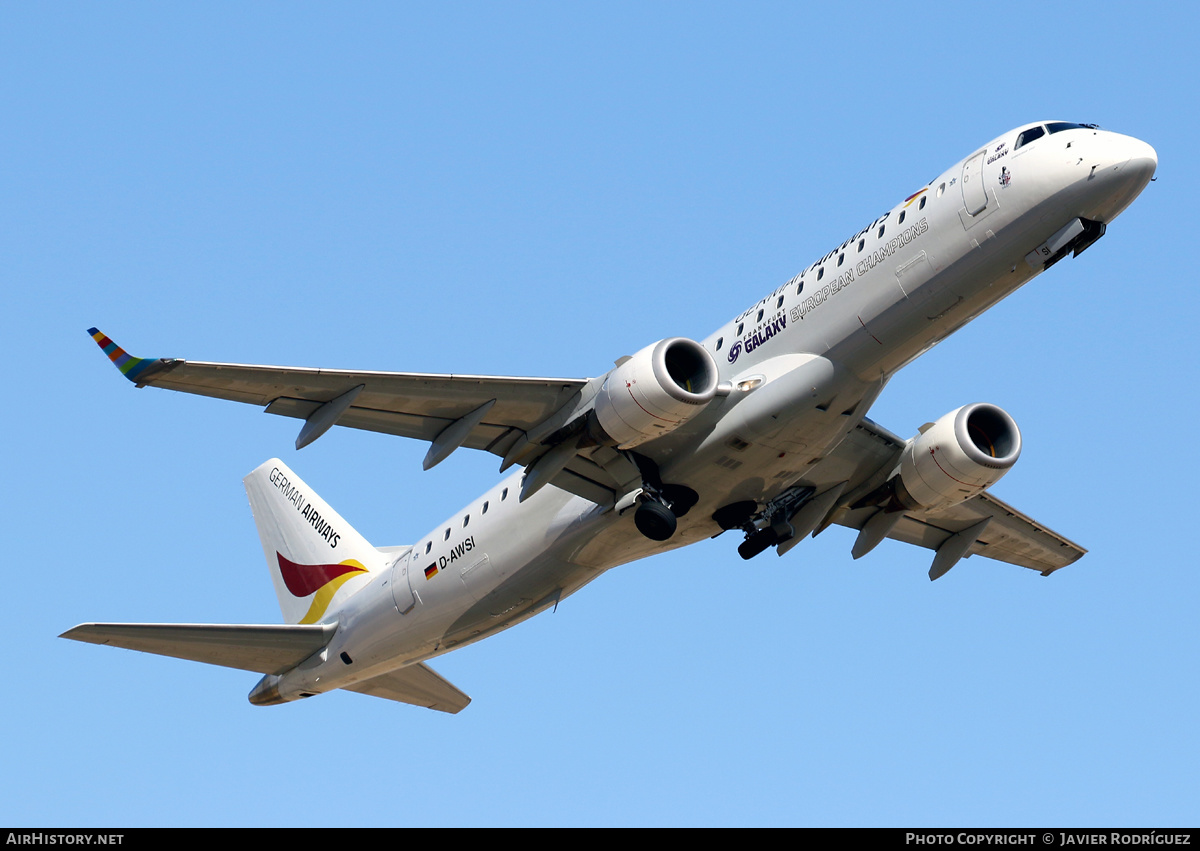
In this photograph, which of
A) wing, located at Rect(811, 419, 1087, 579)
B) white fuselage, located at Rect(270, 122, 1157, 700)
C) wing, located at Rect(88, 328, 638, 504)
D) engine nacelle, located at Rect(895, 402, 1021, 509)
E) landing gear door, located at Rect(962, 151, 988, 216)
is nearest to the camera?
wing, located at Rect(88, 328, 638, 504)

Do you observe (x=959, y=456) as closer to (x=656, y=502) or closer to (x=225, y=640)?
(x=656, y=502)

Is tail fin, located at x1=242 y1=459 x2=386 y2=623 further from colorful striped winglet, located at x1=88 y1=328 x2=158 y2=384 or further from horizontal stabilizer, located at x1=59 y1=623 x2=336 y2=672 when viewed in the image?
colorful striped winglet, located at x1=88 y1=328 x2=158 y2=384

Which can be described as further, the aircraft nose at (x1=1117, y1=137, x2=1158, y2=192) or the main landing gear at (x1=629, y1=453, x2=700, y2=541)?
the main landing gear at (x1=629, y1=453, x2=700, y2=541)

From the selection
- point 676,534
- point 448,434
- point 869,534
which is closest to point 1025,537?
point 869,534

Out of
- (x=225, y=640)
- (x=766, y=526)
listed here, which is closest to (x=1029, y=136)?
(x=766, y=526)

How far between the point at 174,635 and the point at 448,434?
26.4 ft

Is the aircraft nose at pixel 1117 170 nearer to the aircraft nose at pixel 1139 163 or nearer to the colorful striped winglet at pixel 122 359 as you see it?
the aircraft nose at pixel 1139 163

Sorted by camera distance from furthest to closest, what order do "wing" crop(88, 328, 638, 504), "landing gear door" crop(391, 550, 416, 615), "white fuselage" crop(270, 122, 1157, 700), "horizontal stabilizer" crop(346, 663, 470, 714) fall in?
"horizontal stabilizer" crop(346, 663, 470, 714) < "landing gear door" crop(391, 550, 416, 615) < "white fuselage" crop(270, 122, 1157, 700) < "wing" crop(88, 328, 638, 504)

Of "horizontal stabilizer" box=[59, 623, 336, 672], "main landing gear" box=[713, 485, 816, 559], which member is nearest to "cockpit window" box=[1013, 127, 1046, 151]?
"main landing gear" box=[713, 485, 816, 559]

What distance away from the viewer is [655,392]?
2272 centimetres

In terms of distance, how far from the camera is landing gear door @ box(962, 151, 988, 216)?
2294 cm

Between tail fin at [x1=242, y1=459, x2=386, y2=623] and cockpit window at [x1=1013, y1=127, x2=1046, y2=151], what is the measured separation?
16691mm
